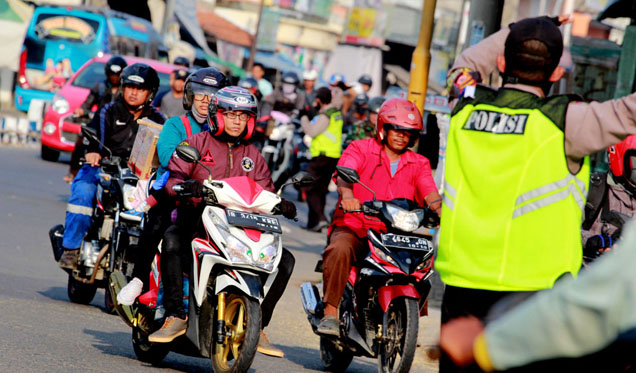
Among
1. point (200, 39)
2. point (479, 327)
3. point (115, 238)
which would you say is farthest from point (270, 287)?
point (200, 39)

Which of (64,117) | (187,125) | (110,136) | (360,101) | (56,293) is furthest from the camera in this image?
(360,101)

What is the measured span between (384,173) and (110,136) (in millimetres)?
2813

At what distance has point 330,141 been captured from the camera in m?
17.8

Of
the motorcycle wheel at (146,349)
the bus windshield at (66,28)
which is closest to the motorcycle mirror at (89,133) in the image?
the motorcycle wheel at (146,349)

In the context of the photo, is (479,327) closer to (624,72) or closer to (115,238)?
(115,238)

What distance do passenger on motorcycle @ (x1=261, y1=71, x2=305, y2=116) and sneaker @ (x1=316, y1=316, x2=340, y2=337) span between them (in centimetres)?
1442

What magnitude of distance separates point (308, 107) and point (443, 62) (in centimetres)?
4619

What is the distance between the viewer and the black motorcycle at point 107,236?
8.82 m

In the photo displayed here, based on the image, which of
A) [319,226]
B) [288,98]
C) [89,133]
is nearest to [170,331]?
[89,133]

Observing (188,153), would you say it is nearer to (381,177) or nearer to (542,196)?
(381,177)

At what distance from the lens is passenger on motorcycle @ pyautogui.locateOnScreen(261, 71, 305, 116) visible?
72.4 feet

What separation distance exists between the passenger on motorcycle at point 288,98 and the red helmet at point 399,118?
45.4 feet

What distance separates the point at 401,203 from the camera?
25.4ft

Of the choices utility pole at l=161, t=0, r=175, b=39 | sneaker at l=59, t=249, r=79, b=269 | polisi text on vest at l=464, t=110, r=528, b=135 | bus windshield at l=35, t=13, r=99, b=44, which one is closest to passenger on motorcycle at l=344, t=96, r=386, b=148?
sneaker at l=59, t=249, r=79, b=269
